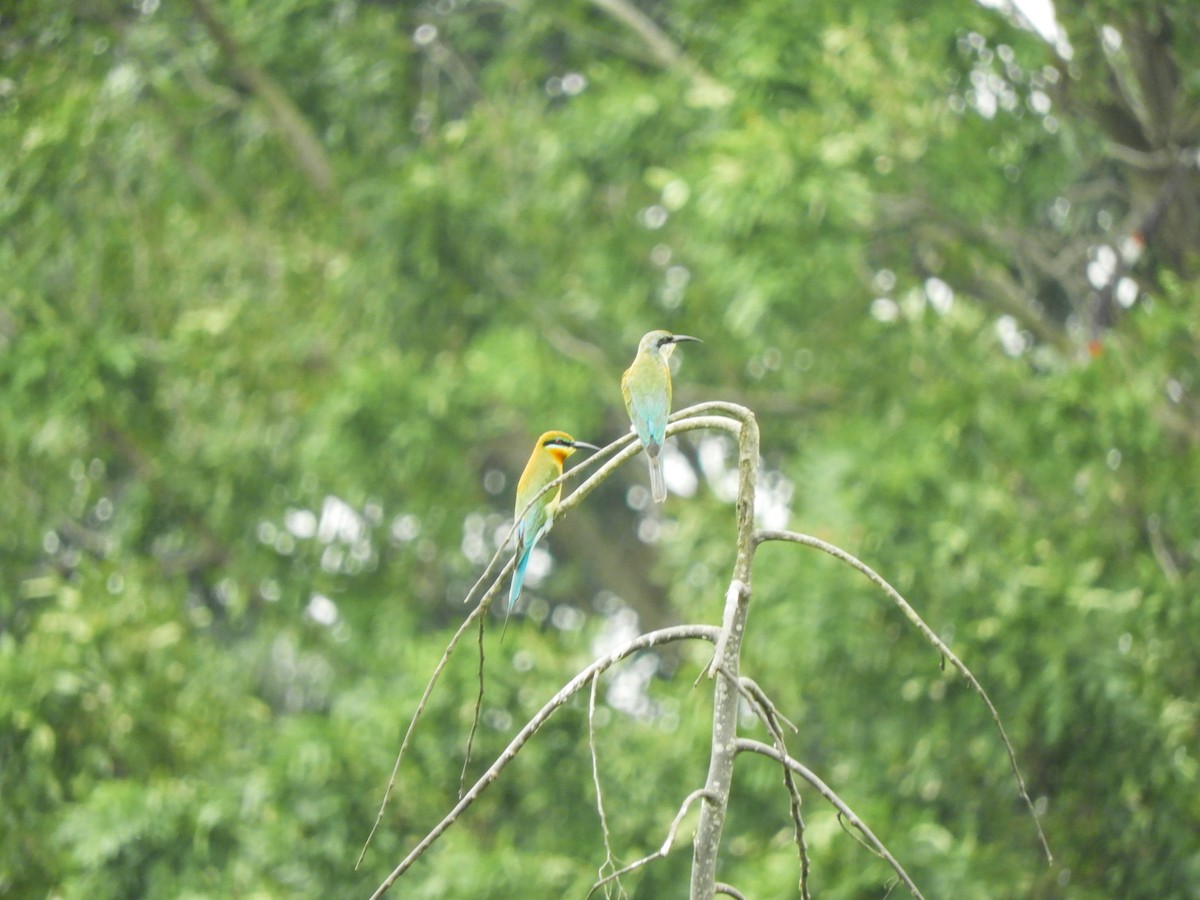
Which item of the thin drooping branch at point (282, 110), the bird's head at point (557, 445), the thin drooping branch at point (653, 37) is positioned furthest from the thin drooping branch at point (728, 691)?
the thin drooping branch at point (282, 110)

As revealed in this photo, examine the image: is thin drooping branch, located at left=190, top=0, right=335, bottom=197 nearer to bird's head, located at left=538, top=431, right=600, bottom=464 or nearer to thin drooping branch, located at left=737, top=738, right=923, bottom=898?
bird's head, located at left=538, top=431, right=600, bottom=464

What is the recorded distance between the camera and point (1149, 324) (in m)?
6.51

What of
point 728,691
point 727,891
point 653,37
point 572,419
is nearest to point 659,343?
point 728,691

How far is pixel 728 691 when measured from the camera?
75.8 inches

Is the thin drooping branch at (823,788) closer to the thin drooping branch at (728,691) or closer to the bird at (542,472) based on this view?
the thin drooping branch at (728,691)

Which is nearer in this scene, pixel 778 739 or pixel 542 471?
pixel 778 739

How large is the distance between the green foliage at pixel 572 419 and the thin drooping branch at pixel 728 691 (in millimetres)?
4272

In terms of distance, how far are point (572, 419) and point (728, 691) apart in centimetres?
646

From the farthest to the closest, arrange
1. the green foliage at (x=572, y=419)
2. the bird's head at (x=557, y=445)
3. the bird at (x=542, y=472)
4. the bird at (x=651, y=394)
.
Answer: the green foliage at (x=572, y=419)
the bird's head at (x=557, y=445)
the bird at (x=542, y=472)
the bird at (x=651, y=394)

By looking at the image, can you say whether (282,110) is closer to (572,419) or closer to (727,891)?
(572,419)

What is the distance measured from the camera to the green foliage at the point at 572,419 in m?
6.52

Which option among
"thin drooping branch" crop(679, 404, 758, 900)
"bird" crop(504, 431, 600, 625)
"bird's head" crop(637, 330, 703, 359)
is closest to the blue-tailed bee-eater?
"bird" crop(504, 431, 600, 625)

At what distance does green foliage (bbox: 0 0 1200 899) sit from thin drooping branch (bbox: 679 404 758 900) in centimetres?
427


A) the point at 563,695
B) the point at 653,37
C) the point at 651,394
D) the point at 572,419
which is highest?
the point at 563,695
